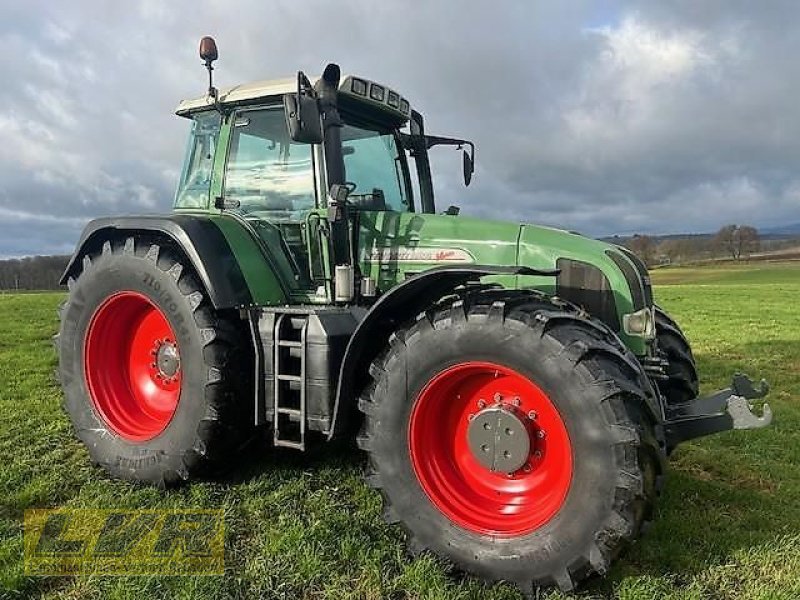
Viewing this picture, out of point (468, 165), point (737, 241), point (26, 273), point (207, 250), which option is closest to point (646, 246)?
point (737, 241)

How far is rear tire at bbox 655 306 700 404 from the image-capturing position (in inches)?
187

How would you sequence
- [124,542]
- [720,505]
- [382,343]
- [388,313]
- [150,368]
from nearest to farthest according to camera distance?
[124,542], [388,313], [382,343], [720,505], [150,368]

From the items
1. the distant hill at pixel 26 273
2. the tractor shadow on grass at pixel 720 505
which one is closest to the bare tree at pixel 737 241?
the distant hill at pixel 26 273

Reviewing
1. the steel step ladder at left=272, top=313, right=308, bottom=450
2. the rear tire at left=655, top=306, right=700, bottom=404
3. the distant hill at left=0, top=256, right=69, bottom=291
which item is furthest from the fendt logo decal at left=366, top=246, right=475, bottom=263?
the distant hill at left=0, top=256, right=69, bottom=291

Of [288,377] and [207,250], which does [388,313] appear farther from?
[207,250]

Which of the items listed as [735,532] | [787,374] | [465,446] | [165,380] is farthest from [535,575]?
[787,374]

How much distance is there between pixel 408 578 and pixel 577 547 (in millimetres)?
812

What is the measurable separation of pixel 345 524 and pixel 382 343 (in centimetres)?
105

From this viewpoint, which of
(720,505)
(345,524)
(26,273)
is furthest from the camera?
(26,273)

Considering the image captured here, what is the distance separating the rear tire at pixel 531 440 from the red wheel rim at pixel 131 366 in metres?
1.87

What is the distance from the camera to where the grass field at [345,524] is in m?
3.32

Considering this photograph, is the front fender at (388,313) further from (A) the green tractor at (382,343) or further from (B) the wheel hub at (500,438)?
(B) the wheel hub at (500,438)

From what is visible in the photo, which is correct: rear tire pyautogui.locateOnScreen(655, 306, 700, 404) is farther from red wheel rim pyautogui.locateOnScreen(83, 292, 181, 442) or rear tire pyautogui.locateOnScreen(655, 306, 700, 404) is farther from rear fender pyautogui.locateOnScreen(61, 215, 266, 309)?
red wheel rim pyautogui.locateOnScreen(83, 292, 181, 442)

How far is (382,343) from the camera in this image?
4.18m
